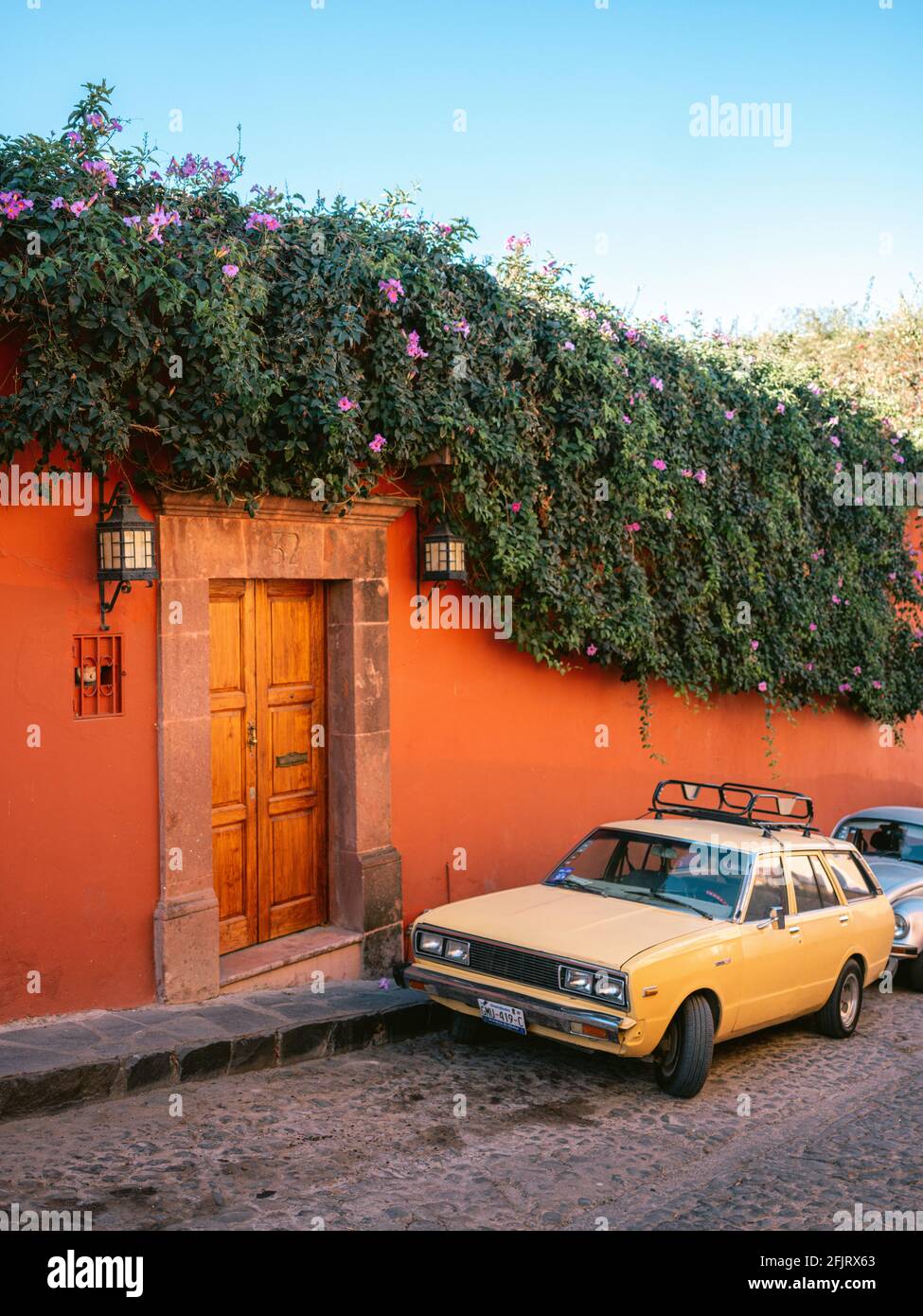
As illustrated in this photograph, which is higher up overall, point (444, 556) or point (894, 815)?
point (444, 556)

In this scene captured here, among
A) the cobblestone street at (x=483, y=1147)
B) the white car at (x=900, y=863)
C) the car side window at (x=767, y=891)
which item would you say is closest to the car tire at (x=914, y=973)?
the white car at (x=900, y=863)

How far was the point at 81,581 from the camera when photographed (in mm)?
6719

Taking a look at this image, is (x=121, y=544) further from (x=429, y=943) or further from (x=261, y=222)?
(x=429, y=943)

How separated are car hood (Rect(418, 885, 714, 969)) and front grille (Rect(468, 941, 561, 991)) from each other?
0.17 feet

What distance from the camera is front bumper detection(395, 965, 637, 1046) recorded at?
6059 millimetres

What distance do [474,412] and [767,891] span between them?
4.01 metres

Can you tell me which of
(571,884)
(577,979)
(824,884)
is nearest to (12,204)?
(577,979)

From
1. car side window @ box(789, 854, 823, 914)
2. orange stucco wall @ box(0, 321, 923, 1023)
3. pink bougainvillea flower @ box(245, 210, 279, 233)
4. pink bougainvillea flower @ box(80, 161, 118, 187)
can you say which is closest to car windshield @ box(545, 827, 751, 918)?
car side window @ box(789, 854, 823, 914)

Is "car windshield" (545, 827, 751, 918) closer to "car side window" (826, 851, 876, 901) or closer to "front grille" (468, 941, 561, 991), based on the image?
"front grille" (468, 941, 561, 991)

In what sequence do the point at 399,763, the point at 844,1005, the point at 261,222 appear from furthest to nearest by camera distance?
the point at 399,763
the point at 844,1005
the point at 261,222

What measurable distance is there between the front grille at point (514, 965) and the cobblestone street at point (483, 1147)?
0.67m

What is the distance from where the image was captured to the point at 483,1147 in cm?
576

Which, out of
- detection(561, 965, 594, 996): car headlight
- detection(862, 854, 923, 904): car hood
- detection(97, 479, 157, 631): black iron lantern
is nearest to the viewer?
detection(561, 965, 594, 996): car headlight

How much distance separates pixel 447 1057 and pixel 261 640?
3.03m
